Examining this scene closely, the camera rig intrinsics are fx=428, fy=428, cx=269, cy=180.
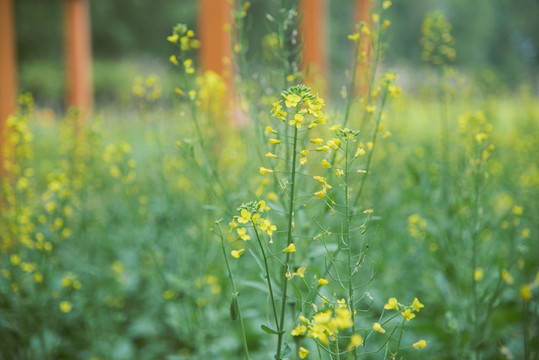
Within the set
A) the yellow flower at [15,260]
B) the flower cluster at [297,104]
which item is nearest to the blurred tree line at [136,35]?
the yellow flower at [15,260]

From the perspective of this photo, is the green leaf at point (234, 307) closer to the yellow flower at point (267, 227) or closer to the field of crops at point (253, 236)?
the yellow flower at point (267, 227)

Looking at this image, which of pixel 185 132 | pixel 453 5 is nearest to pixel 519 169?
pixel 185 132

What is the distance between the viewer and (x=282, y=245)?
5.41 ft

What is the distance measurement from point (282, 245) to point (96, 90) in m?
19.2

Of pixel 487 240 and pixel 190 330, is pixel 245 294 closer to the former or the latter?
pixel 190 330

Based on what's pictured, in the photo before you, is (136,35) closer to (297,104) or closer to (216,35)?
(216,35)

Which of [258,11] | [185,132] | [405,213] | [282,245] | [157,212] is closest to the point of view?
[282,245]

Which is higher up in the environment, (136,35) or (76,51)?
(136,35)

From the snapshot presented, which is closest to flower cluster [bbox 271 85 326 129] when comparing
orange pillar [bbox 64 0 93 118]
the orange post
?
the orange post

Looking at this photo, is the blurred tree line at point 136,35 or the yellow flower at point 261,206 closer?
the yellow flower at point 261,206

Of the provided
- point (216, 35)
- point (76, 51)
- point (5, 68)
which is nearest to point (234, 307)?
point (216, 35)

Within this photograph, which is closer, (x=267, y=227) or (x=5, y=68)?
(x=267, y=227)

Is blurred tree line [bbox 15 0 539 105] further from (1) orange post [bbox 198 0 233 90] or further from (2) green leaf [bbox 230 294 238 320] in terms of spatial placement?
(2) green leaf [bbox 230 294 238 320]

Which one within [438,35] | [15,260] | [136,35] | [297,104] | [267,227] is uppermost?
[136,35]
